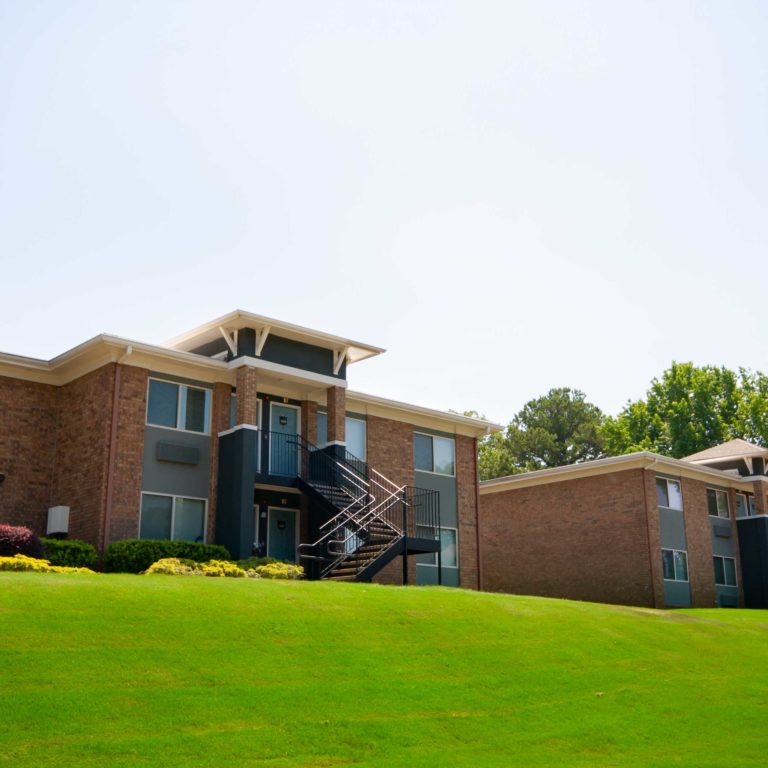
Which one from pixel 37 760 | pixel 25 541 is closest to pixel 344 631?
pixel 37 760

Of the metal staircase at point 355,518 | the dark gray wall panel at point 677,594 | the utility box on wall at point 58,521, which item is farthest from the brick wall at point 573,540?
the utility box on wall at point 58,521

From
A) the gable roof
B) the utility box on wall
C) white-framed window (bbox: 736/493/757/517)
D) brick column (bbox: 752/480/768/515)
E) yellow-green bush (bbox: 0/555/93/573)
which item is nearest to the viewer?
yellow-green bush (bbox: 0/555/93/573)

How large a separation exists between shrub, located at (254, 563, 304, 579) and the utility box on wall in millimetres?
4772

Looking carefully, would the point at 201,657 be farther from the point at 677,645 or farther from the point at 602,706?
the point at 677,645

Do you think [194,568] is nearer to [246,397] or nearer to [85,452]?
[85,452]

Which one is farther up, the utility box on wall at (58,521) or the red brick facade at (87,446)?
the red brick facade at (87,446)

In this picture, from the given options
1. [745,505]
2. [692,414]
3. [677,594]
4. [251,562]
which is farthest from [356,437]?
[692,414]

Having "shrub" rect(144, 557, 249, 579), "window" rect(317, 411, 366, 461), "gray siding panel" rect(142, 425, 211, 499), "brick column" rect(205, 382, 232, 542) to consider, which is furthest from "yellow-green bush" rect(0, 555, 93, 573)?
"window" rect(317, 411, 366, 461)

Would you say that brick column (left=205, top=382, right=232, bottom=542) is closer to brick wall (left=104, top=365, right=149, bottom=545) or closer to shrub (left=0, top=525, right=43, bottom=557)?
brick wall (left=104, top=365, right=149, bottom=545)

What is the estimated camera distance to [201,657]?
11.6m

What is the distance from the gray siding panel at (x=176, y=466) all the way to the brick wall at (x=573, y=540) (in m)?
12.5

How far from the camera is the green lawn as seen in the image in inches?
375

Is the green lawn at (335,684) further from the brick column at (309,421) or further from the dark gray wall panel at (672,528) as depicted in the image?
the dark gray wall panel at (672,528)

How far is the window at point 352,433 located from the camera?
27.7 meters
